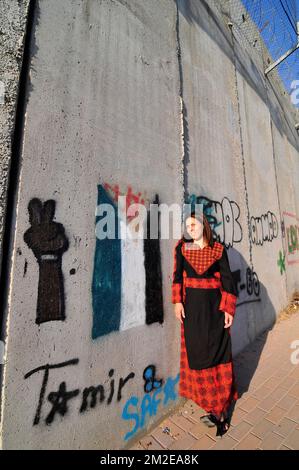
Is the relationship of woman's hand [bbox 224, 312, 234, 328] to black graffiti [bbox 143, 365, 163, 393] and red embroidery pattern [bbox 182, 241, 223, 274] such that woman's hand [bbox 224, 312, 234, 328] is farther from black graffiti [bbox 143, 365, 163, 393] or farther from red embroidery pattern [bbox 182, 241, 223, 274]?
black graffiti [bbox 143, 365, 163, 393]

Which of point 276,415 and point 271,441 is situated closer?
point 271,441

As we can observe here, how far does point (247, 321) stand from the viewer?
4086mm

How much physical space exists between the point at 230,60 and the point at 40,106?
4126 mm

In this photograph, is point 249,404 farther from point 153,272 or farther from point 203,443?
point 153,272

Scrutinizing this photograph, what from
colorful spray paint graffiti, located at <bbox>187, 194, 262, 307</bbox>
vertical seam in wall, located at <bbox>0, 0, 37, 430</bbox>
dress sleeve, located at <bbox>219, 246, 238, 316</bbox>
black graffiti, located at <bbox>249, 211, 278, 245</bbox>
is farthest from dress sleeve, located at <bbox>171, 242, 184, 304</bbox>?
black graffiti, located at <bbox>249, 211, 278, 245</bbox>

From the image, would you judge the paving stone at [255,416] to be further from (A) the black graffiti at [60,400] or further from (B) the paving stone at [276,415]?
(A) the black graffiti at [60,400]

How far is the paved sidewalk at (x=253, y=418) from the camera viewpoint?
2.10 m

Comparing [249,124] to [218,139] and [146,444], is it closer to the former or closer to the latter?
[218,139]

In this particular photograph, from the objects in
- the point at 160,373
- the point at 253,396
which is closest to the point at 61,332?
the point at 160,373

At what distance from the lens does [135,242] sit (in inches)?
89.0

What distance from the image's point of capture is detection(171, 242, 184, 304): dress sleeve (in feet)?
7.84

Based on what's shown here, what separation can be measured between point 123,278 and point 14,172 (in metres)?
1.08

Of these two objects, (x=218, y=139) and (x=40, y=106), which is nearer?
(x=40, y=106)

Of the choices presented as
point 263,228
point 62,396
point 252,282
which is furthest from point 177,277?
point 263,228
